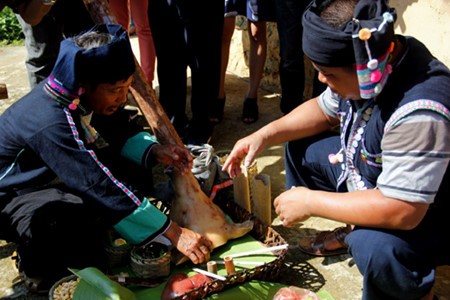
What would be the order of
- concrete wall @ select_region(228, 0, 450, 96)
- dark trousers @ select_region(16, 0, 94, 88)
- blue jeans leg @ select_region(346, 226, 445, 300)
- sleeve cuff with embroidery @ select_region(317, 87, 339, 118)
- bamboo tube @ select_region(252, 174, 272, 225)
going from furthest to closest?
dark trousers @ select_region(16, 0, 94, 88) < concrete wall @ select_region(228, 0, 450, 96) < bamboo tube @ select_region(252, 174, 272, 225) < sleeve cuff with embroidery @ select_region(317, 87, 339, 118) < blue jeans leg @ select_region(346, 226, 445, 300)

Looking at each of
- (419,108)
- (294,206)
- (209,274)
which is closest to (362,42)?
(419,108)

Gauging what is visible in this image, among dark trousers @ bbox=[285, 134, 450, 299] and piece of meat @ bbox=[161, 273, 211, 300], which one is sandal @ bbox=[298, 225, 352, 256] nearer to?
dark trousers @ bbox=[285, 134, 450, 299]

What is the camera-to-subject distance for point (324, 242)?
3.21 metres

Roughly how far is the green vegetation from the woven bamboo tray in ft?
20.0

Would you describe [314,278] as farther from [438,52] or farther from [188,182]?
[438,52]

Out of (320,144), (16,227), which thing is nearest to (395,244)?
(320,144)

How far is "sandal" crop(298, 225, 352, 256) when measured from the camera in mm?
3178

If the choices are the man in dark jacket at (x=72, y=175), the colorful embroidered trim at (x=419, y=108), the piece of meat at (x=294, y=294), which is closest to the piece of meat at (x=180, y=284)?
the man in dark jacket at (x=72, y=175)

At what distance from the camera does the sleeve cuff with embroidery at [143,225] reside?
2812mm

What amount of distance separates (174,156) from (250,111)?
193 centimetres

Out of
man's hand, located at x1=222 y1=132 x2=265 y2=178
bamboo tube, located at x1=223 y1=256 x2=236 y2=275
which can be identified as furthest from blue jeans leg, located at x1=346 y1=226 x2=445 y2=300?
man's hand, located at x1=222 y1=132 x2=265 y2=178

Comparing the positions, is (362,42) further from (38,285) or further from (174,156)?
(38,285)

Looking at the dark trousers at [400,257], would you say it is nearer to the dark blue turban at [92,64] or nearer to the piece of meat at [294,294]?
the piece of meat at [294,294]

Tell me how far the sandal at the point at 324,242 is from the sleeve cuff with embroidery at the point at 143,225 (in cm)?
91
